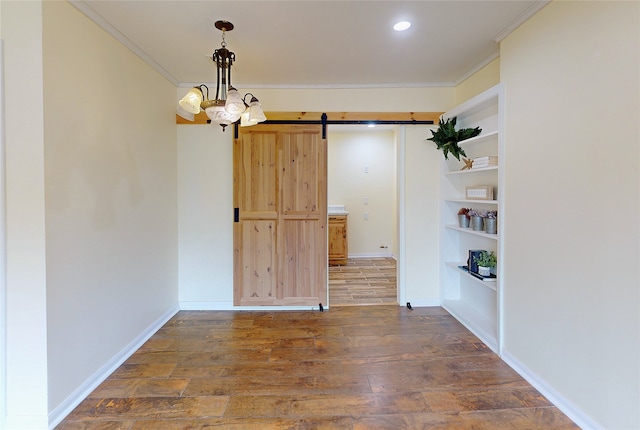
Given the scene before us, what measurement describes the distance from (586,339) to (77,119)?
3.40 m

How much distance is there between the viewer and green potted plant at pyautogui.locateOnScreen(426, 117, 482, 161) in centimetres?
320

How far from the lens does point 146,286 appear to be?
2939 mm

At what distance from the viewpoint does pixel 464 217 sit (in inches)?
130

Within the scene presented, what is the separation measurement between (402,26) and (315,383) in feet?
8.84

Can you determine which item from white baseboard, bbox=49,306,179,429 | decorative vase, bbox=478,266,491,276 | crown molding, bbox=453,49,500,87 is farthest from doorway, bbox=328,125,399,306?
white baseboard, bbox=49,306,179,429

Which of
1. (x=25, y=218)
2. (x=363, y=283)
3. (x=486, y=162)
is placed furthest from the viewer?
(x=363, y=283)

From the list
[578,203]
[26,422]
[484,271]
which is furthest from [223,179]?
[578,203]

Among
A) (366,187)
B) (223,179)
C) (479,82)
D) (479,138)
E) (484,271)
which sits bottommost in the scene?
(484,271)

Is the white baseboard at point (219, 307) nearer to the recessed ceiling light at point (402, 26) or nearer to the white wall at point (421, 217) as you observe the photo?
the white wall at point (421, 217)

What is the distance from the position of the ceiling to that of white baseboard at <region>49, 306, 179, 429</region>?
2.50 m

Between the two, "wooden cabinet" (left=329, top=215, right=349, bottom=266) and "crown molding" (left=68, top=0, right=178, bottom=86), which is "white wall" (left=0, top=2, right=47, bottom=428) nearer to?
"crown molding" (left=68, top=0, right=178, bottom=86)

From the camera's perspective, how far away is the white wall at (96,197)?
188cm

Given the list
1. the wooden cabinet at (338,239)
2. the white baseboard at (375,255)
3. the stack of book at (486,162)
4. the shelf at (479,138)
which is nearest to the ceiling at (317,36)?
the shelf at (479,138)

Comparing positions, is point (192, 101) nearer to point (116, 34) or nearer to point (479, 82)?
point (116, 34)
